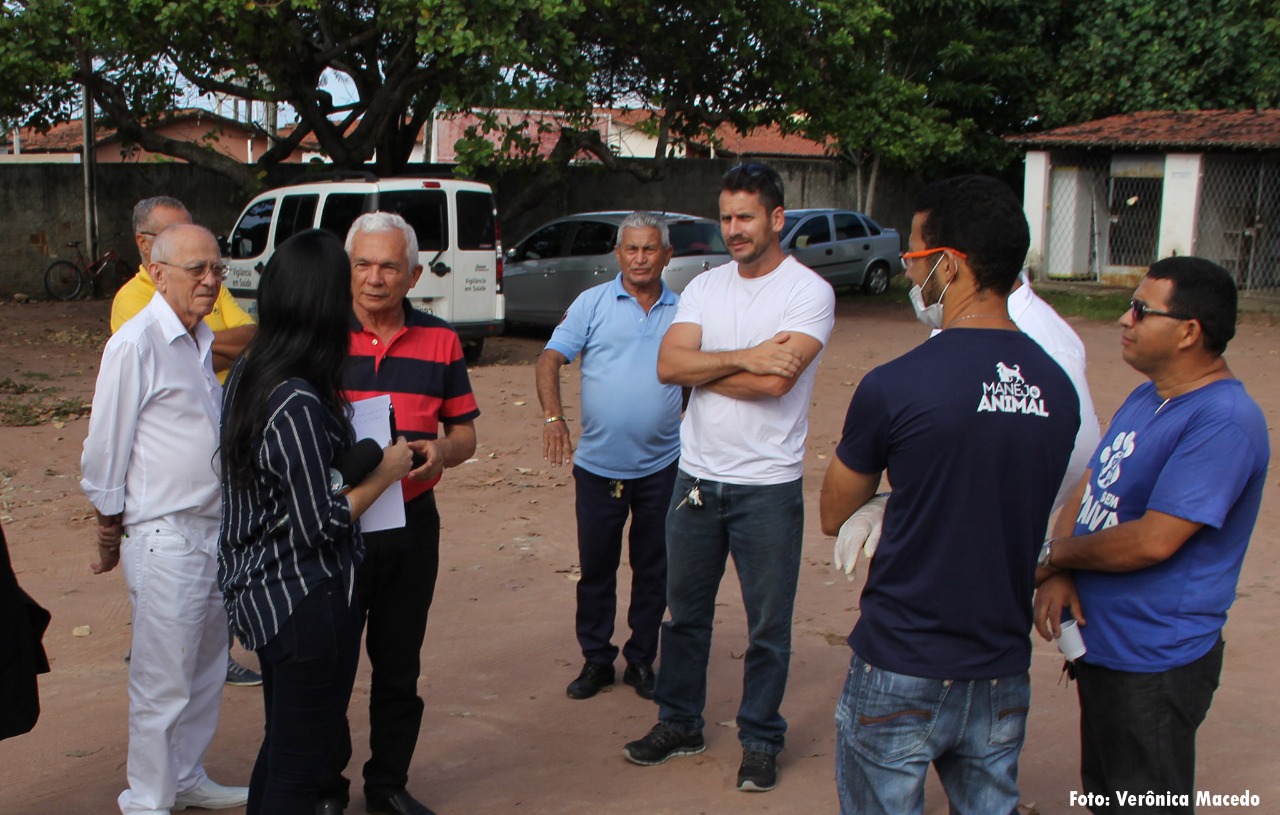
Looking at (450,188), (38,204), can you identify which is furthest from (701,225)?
(38,204)

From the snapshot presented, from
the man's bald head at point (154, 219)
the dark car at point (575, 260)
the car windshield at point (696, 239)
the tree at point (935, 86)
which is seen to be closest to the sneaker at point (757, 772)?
the man's bald head at point (154, 219)

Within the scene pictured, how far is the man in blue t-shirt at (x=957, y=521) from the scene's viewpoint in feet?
8.40

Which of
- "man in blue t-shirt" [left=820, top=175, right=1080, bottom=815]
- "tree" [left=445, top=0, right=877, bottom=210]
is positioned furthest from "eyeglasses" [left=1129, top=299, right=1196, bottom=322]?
"tree" [left=445, top=0, right=877, bottom=210]

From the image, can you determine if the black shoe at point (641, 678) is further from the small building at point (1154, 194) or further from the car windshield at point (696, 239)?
the small building at point (1154, 194)

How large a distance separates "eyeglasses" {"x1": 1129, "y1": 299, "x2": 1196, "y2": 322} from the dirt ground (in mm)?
1884

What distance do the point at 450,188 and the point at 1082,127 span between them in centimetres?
1438

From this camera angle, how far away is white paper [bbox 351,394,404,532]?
324cm

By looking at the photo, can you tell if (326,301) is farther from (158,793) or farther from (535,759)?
(535,759)

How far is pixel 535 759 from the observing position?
4.40m

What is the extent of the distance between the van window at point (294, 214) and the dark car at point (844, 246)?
8476 millimetres

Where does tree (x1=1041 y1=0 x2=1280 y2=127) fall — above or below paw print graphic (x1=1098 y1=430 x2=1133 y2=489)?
above

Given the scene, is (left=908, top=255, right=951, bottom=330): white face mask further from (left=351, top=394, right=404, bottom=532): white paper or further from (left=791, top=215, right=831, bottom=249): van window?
(left=791, top=215, right=831, bottom=249): van window

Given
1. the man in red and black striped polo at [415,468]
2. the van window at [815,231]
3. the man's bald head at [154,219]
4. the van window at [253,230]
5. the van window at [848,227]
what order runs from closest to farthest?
the man in red and black striped polo at [415,468]
the man's bald head at [154,219]
the van window at [253,230]
the van window at [815,231]
the van window at [848,227]

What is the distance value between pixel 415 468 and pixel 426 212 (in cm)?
1040
